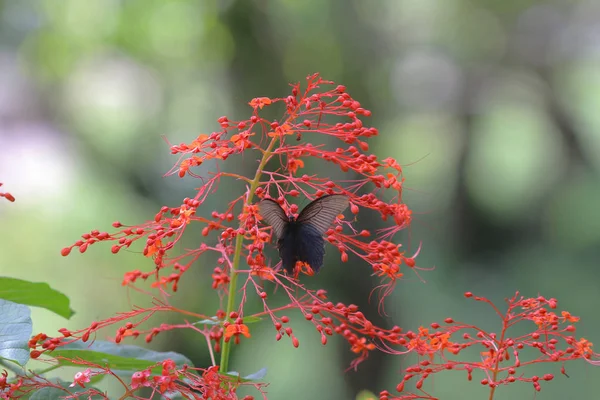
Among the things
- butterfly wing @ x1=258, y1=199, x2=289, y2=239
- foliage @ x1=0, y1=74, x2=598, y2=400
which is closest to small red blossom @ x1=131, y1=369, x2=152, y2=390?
foliage @ x1=0, y1=74, x2=598, y2=400

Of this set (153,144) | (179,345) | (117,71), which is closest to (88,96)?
(117,71)

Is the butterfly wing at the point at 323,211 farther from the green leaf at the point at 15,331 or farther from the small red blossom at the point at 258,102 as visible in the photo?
the green leaf at the point at 15,331

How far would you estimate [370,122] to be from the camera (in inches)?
121

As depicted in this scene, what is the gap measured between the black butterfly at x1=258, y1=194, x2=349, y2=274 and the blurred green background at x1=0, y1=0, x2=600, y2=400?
1986mm

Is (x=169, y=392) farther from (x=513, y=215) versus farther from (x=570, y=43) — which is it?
(x=570, y=43)

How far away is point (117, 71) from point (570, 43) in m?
2.31

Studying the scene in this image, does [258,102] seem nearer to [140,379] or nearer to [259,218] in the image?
[259,218]

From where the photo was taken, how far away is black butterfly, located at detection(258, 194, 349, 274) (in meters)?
0.80

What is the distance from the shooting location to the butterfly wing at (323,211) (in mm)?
784

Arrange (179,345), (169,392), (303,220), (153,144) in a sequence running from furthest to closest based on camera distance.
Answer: (153,144) < (179,345) < (303,220) < (169,392)

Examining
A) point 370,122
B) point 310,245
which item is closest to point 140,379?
point 310,245

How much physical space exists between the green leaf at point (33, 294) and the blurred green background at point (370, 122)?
193cm

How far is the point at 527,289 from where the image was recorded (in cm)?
340

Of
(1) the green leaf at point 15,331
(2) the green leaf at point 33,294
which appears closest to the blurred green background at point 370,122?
(2) the green leaf at point 33,294
